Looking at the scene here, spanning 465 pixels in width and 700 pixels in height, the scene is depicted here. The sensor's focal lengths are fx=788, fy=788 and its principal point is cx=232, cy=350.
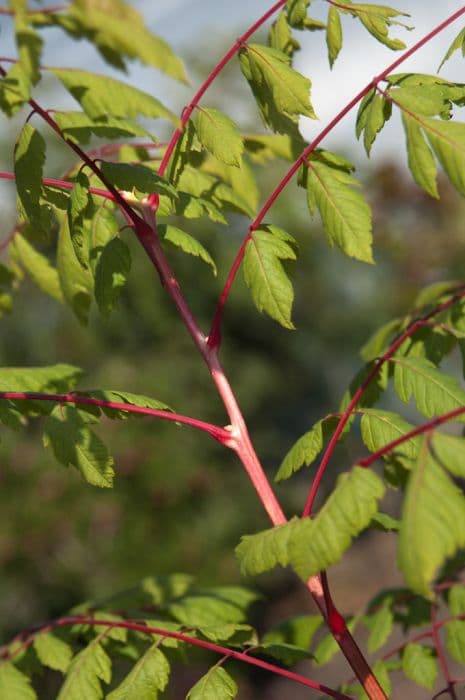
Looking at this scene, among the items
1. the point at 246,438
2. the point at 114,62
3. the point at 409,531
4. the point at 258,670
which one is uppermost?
the point at 114,62

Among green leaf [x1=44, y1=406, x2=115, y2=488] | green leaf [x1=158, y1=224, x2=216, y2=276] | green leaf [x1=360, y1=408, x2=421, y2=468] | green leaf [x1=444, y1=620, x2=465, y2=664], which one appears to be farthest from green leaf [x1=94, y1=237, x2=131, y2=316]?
green leaf [x1=444, y1=620, x2=465, y2=664]

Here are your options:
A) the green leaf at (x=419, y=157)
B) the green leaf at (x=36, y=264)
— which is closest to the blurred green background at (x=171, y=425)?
the green leaf at (x=36, y=264)

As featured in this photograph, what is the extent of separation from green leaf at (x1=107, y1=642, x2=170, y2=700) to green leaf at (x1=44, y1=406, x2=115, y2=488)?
31 cm

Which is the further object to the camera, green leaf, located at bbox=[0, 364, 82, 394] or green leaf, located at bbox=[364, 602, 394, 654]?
green leaf, located at bbox=[364, 602, 394, 654]

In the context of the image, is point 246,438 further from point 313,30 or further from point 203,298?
point 203,298

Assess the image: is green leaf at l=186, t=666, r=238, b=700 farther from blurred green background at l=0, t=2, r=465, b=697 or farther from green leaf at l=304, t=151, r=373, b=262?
blurred green background at l=0, t=2, r=465, b=697

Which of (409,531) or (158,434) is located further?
(158,434)

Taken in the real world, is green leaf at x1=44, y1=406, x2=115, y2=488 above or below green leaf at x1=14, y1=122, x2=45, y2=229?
below

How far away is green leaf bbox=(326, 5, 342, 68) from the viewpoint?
1264 millimetres

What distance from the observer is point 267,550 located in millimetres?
1036

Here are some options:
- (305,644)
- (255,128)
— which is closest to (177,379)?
(255,128)

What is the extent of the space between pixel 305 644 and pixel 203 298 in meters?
7.82

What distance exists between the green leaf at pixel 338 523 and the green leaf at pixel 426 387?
0.30 metres

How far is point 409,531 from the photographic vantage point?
0.76 m
